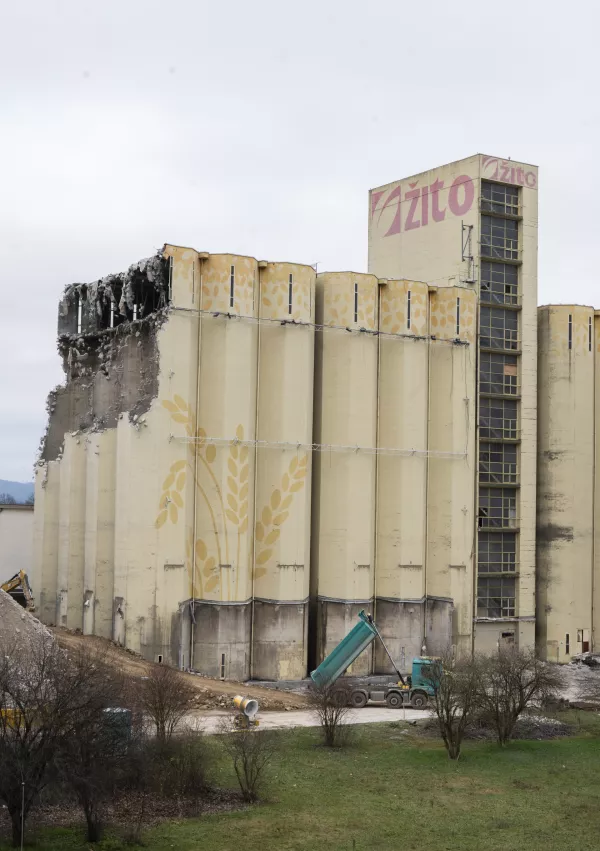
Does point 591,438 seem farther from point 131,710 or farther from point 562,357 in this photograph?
point 131,710

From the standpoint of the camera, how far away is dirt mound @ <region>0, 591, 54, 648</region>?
128ft

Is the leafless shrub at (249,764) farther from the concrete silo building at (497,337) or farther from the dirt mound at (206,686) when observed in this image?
the concrete silo building at (497,337)

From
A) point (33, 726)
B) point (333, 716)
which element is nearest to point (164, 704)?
point (33, 726)

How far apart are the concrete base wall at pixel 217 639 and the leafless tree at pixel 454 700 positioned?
509 inches

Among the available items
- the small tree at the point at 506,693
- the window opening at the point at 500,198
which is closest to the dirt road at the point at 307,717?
the small tree at the point at 506,693

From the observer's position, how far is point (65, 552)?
5547 cm

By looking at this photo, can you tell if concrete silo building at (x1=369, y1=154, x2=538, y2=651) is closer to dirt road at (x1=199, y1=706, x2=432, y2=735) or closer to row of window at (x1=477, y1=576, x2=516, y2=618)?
row of window at (x1=477, y1=576, x2=516, y2=618)

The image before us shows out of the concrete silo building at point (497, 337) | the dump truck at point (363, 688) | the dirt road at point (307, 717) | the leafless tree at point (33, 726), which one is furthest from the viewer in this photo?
the concrete silo building at point (497, 337)

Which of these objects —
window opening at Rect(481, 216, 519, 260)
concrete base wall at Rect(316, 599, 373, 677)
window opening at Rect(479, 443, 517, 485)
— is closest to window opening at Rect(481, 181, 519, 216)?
window opening at Rect(481, 216, 519, 260)

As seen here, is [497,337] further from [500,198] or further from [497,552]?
[497,552]

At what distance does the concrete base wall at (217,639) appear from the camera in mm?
48688

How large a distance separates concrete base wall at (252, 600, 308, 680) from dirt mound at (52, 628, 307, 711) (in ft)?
9.29

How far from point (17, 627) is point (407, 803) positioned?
59.5 feet

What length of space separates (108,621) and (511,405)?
82.3ft
